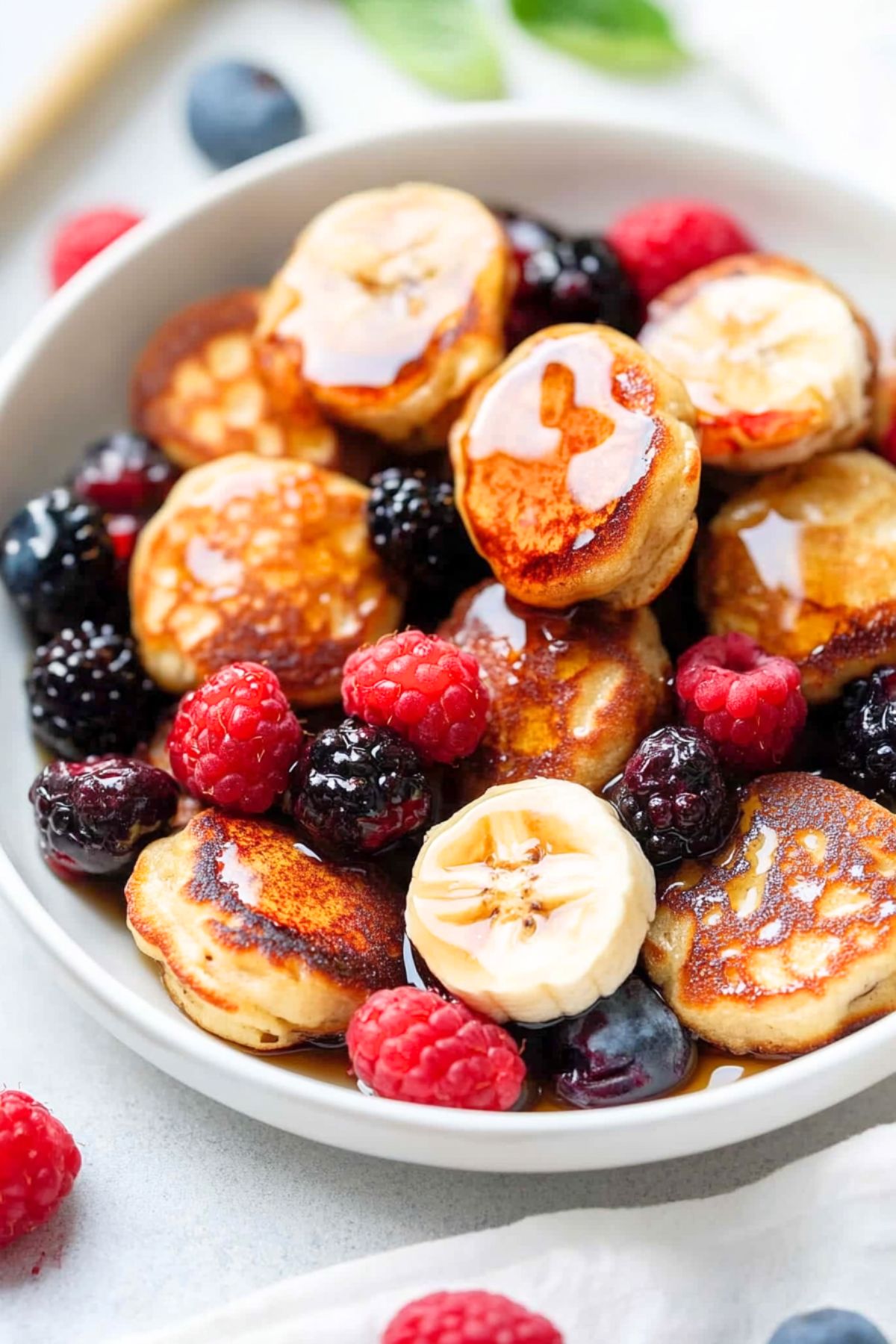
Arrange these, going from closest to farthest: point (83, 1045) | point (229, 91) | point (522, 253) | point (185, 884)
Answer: point (185, 884)
point (83, 1045)
point (522, 253)
point (229, 91)

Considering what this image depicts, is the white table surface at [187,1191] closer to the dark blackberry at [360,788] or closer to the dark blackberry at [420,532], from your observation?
the dark blackberry at [360,788]

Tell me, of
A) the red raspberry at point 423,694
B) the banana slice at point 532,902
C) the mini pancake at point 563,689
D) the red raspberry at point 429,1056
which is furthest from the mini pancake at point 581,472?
the red raspberry at point 429,1056

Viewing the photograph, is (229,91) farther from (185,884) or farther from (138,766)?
(185,884)

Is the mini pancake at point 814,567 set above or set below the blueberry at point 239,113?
below

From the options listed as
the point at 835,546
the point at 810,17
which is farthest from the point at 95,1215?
the point at 810,17

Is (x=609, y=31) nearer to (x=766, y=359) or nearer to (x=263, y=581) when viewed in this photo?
(x=766, y=359)

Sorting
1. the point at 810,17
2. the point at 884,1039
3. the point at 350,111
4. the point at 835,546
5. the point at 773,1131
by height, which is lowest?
the point at 773,1131

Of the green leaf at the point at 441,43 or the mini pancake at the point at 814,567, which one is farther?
the green leaf at the point at 441,43
